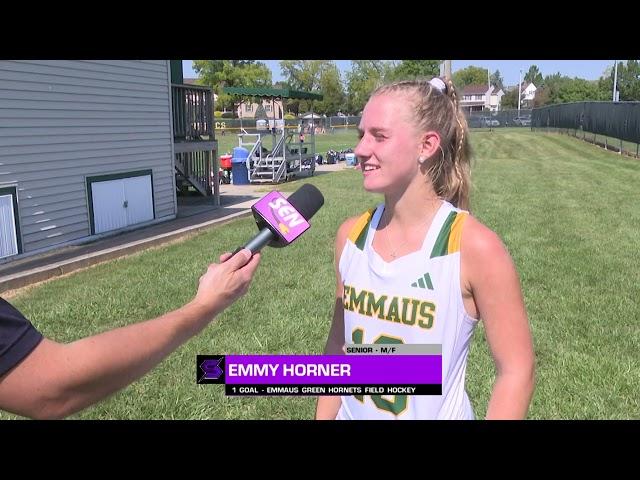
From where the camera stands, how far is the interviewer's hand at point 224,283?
180 centimetres

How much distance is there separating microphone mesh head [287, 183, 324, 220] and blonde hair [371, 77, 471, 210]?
1.61 ft

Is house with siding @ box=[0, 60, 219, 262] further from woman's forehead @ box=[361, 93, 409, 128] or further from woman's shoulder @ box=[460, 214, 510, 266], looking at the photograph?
woman's shoulder @ box=[460, 214, 510, 266]

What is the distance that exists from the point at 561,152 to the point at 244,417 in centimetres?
2977

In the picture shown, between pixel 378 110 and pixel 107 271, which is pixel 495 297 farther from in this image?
pixel 107 271

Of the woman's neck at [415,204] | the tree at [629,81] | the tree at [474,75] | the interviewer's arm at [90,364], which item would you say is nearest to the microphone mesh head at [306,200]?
the woman's neck at [415,204]

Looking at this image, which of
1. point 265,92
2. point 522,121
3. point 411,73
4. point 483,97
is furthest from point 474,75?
point 411,73

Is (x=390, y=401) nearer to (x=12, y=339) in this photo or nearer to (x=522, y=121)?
(x=12, y=339)

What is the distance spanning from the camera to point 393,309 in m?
1.98

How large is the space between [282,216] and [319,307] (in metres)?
4.72

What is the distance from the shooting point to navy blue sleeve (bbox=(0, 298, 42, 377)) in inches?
56.4

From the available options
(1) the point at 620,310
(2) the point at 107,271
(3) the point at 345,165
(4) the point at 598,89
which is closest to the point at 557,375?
(1) the point at 620,310

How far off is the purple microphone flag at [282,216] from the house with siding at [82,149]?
8.39m

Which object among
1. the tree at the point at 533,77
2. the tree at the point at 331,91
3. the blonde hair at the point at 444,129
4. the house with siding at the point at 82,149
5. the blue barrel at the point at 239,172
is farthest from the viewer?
the tree at the point at 533,77

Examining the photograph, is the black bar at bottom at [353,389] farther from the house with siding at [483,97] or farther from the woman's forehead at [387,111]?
the house with siding at [483,97]
